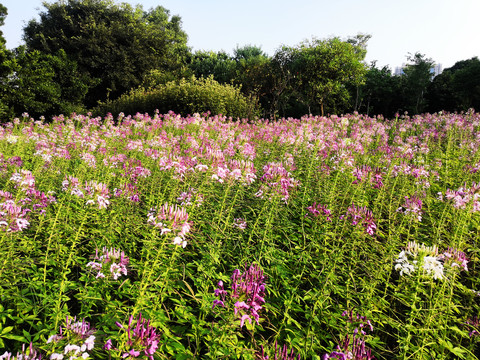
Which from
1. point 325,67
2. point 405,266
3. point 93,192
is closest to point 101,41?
point 325,67

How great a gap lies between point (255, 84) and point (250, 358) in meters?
21.4

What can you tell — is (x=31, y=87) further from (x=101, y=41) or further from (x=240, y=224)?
(x=240, y=224)

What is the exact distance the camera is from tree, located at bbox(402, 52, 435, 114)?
2572cm

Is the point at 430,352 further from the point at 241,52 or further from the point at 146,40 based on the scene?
the point at 241,52

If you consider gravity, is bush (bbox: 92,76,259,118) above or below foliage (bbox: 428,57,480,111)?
below

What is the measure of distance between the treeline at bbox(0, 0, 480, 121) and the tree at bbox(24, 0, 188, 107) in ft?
0.31

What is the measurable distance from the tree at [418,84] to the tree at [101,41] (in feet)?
81.9

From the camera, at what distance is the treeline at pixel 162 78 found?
16.5m

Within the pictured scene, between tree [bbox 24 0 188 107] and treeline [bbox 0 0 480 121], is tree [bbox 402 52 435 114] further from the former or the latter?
tree [bbox 24 0 188 107]

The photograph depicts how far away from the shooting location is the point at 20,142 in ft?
19.8

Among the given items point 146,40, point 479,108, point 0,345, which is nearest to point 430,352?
point 0,345

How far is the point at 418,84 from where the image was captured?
25844 millimetres

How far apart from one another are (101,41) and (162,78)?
26.7 ft

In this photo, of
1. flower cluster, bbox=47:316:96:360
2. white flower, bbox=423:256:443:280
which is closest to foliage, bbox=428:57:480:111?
white flower, bbox=423:256:443:280
